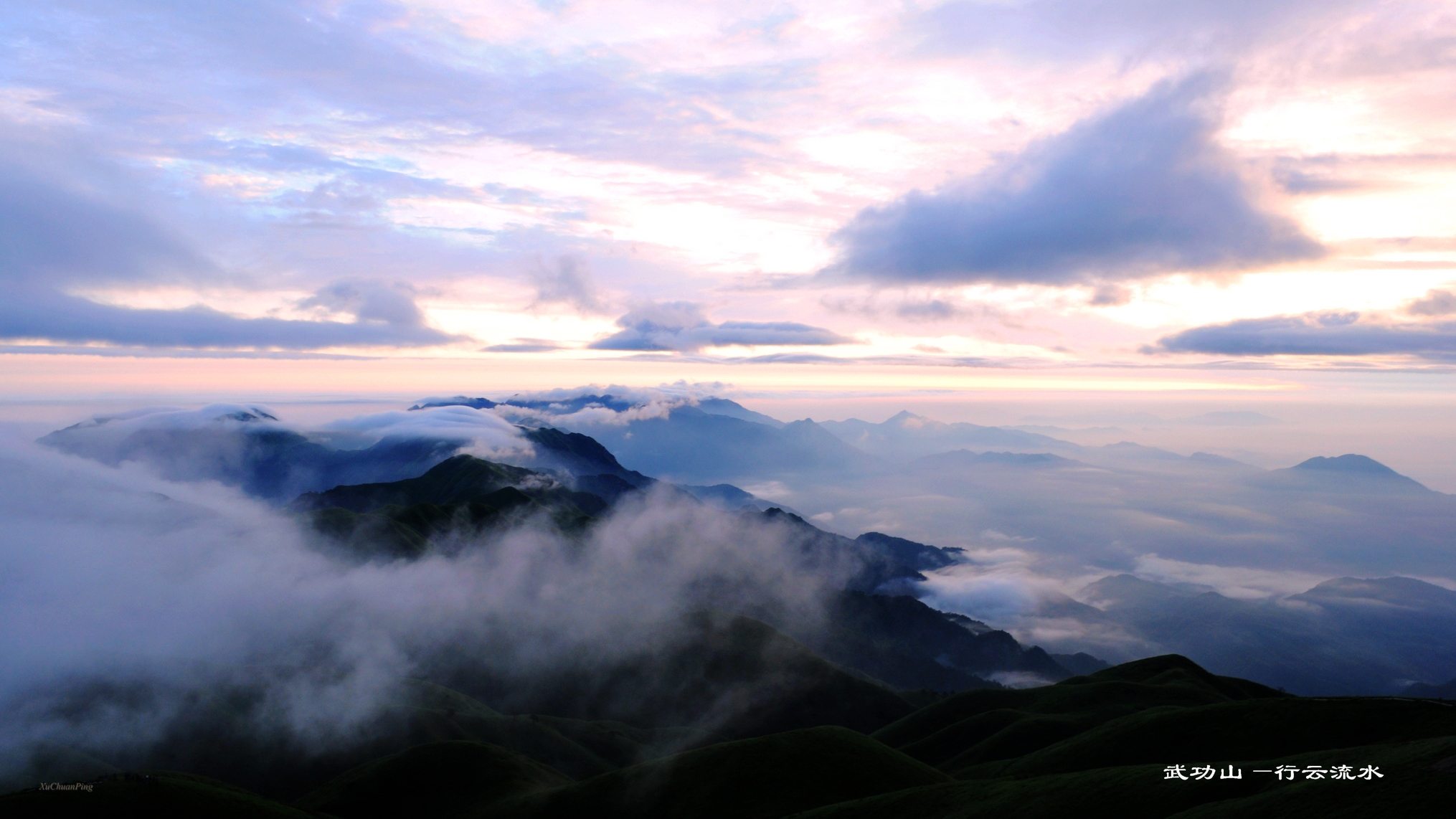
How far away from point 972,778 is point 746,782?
63640mm

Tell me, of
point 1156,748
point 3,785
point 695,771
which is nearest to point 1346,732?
point 1156,748

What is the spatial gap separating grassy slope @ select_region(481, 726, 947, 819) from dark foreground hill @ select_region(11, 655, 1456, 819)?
12.4 inches

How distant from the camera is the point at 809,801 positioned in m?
122

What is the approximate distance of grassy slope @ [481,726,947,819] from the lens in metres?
124

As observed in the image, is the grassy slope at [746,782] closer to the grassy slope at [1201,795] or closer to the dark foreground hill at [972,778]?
the dark foreground hill at [972,778]

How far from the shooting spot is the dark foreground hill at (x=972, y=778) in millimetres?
64500

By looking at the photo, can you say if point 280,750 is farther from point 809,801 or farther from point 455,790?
point 809,801

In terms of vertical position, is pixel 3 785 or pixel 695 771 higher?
pixel 695 771

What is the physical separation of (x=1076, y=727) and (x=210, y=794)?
19153 cm

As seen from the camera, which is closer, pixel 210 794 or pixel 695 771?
pixel 210 794
